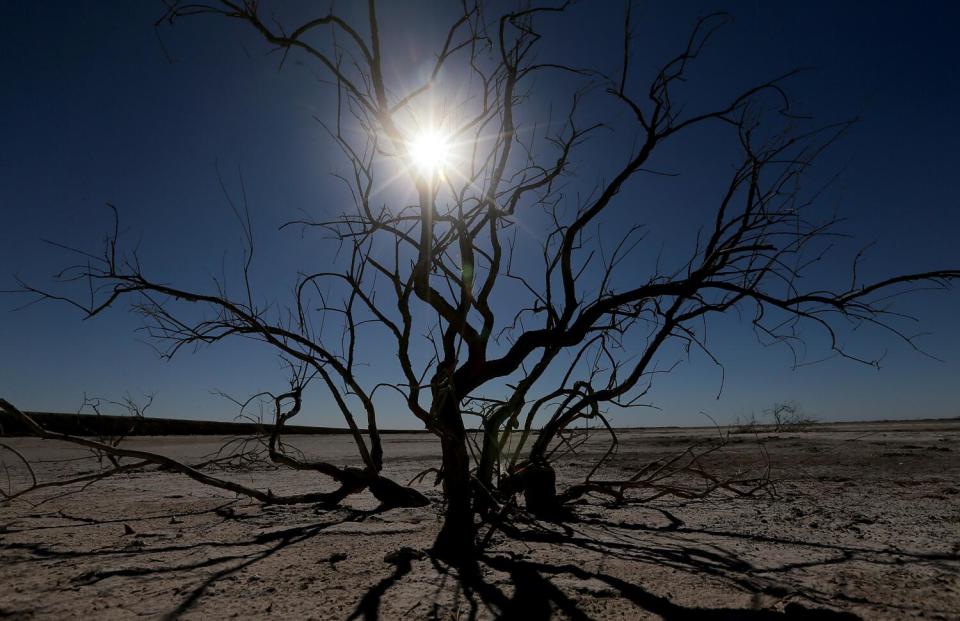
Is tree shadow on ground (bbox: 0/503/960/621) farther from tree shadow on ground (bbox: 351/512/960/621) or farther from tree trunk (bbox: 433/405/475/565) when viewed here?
tree trunk (bbox: 433/405/475/565)

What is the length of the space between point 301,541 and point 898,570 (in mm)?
3180

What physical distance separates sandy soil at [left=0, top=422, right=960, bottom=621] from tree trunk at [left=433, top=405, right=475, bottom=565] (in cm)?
17

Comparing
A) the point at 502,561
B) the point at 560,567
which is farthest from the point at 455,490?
the point at 560,567

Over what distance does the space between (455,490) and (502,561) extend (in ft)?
1.73

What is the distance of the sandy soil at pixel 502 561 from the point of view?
2.02 meters

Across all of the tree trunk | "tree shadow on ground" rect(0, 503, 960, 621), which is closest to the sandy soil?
"tree shadow on ground" rect(0, 503, 960, 621)

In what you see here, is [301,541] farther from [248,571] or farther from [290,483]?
[290,483]

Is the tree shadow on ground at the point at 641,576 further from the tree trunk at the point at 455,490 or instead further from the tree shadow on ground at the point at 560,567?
the tree trunk at the point at 455,490

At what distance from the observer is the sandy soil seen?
2018 mm

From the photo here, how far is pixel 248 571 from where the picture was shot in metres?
2.51

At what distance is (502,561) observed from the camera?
8.77 ft

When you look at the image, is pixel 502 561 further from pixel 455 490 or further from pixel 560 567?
pixel 455 490

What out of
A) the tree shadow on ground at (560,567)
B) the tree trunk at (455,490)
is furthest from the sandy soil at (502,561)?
the tree trunk at (455,490)

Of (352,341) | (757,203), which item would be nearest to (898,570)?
(757,203)
